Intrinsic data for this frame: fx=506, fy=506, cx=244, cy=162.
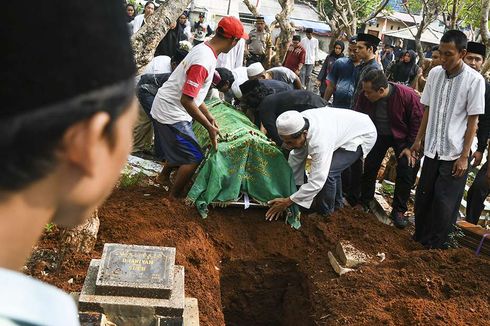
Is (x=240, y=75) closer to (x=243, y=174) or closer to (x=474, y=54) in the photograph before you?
(x=243, y=174)

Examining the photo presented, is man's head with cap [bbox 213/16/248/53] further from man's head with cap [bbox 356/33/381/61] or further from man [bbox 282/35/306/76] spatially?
man [bbox 282/35/306/76]

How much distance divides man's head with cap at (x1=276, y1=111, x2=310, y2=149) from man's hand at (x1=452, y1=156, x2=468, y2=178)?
4.70 ft

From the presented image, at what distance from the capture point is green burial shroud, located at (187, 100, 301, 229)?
5.05 m

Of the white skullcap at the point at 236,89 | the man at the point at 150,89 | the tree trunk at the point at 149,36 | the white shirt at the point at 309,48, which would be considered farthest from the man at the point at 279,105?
the white shirt at the point at 309,48

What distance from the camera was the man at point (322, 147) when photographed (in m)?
4.91

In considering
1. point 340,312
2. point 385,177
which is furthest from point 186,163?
point 385,177

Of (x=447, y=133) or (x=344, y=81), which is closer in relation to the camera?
(x=447, y=133)

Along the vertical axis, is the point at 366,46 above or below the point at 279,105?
above

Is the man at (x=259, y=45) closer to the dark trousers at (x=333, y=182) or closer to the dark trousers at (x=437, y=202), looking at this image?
the dark trousers at (x=333, y=182)

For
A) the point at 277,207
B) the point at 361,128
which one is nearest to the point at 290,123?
the point at 277,207

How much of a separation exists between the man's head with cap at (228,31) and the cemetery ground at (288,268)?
1657 mm

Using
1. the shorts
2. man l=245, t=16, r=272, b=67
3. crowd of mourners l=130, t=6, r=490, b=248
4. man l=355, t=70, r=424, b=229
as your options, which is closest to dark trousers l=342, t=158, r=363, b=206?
crowd of mourners l=130, t=6, r=490, b=248

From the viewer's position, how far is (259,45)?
40.9 feet

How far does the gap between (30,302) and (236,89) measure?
20.7 feet
